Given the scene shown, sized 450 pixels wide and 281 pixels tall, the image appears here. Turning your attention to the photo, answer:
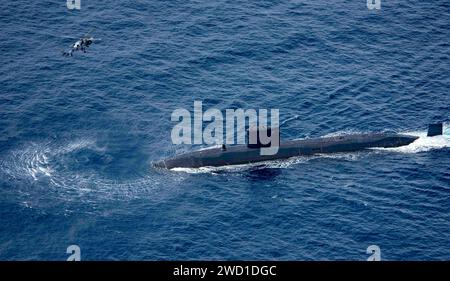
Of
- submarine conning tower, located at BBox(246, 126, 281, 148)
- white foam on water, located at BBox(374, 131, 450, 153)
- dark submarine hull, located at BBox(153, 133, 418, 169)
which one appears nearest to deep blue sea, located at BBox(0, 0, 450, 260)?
white foam on water, located at BBox(374, 131, 450, 153)

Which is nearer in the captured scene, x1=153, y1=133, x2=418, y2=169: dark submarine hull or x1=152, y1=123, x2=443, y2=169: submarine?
x1=152, y1=123, x2=443, y2=169: submarine

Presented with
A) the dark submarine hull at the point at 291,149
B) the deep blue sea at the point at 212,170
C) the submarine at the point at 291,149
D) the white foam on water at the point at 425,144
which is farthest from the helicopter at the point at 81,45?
the white foam on water at the point at 425,144

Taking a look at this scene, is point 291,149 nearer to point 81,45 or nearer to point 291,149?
point 291,149

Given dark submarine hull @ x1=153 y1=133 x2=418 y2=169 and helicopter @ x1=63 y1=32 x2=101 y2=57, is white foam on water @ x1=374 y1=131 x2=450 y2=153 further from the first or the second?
helicopter @ x1=63 y1=32 x2=101 y2=57

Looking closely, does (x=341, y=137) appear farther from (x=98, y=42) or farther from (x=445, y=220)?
(x=98, y=42)

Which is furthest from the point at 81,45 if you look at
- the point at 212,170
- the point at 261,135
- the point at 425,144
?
the point at 425,144
